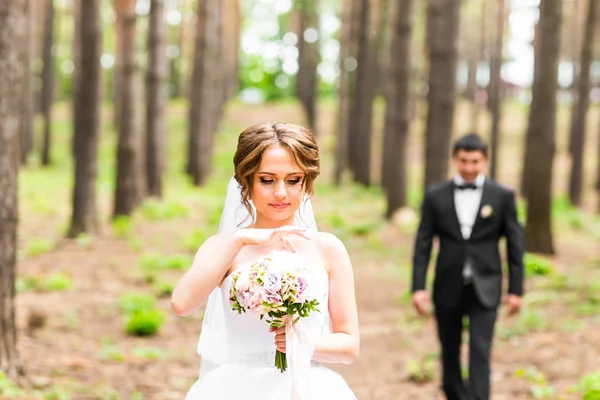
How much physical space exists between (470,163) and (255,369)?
3.66 metres

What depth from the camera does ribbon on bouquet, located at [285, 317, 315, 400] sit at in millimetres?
2891

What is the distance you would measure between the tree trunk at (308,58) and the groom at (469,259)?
92.1ft

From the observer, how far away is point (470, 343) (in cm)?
621

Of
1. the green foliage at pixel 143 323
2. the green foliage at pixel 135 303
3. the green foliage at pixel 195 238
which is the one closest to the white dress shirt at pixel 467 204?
the green foliage at pixel 143 323

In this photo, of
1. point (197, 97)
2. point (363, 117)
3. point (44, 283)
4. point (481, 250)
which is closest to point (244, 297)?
point (481, 250)

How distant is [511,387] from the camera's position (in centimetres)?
794

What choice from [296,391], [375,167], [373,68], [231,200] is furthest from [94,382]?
[375,167]

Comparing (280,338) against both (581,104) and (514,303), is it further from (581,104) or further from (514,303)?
(581,104)

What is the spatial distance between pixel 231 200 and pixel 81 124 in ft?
41.3

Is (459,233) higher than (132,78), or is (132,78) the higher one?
(132,78)

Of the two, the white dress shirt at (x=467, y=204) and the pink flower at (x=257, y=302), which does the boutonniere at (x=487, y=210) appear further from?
the pink flower at (x=257, y=302)

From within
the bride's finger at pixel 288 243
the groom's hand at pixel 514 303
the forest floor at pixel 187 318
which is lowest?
the forest floor at pixel 187 318

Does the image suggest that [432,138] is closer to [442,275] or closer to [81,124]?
[81,124]

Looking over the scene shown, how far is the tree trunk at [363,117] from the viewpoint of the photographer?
27.8m
